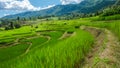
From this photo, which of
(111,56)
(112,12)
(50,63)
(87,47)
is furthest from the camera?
(112,12)

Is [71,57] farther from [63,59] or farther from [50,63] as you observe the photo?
[50,63]

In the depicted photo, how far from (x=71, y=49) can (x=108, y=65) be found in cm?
393

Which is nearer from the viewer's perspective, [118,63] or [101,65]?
[101,65]

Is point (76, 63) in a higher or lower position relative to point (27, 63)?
lower

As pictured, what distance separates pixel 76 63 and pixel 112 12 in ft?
270

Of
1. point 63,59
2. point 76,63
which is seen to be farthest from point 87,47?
point 63,59

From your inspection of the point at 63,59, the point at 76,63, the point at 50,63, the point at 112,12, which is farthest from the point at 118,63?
the point at 112,12

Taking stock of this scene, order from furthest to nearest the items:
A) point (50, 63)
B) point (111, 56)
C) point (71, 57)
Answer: point (111, 56) < point (71, 57) < point (50, 63)

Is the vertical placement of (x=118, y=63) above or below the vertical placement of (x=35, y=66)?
below

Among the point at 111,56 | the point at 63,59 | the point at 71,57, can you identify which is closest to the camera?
the point at 63,59

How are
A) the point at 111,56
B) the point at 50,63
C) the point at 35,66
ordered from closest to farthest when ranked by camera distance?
the point at 35,66, the point at 50,63, the point at 111,56

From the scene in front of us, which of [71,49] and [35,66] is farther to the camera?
[71,49]

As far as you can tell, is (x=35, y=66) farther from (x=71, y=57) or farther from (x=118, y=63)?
(x=118, y=63)

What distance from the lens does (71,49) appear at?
18.4 metres
